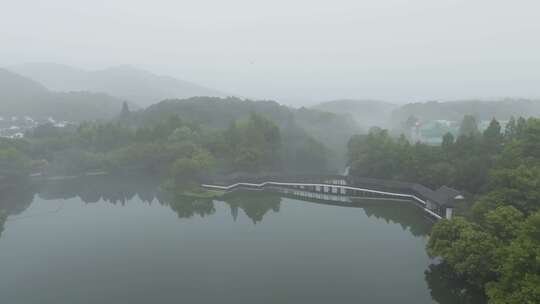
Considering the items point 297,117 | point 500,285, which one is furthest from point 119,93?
point 500,285

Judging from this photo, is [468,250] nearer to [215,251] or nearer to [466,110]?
[215,251]

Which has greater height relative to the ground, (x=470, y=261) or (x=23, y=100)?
(x=23, y=100)

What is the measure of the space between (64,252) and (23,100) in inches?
4215

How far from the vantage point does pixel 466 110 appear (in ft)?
Result: 311

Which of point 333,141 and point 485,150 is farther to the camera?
point 333,141

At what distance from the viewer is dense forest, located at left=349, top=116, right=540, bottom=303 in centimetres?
1320

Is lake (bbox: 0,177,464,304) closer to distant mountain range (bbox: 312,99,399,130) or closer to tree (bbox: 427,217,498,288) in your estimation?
tree (bbox: 427,217,498,288)

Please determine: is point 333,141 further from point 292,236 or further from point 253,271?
point 253,271

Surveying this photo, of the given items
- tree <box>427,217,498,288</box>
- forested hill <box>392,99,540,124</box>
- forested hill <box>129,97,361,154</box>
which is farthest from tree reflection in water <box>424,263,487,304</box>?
forested hill <box>392,99,540,124</box>

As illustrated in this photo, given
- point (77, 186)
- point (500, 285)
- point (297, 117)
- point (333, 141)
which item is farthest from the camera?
point (297, 117)

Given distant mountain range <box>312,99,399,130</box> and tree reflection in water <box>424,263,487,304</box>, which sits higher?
distant mountain range <box>312,99,399,130</box>

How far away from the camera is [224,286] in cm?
1742

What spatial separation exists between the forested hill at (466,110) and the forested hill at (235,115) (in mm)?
25082

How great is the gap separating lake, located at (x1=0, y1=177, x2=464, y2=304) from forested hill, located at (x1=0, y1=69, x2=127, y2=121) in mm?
70053
